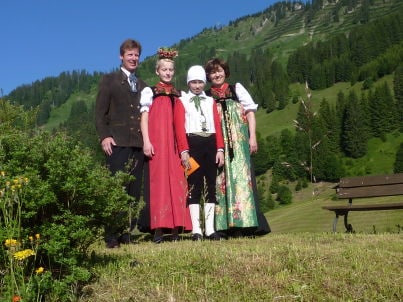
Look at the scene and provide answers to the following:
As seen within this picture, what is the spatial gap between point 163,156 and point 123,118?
760 millimetres

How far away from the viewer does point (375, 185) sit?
9.27 meters

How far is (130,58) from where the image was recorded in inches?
273

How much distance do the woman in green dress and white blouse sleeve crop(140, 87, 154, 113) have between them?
1080mm

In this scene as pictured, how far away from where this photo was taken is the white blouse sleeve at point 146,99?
6918 mm

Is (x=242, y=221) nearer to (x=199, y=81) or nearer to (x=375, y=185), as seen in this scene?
(x=199, y=81)

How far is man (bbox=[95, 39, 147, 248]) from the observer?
6.80 m

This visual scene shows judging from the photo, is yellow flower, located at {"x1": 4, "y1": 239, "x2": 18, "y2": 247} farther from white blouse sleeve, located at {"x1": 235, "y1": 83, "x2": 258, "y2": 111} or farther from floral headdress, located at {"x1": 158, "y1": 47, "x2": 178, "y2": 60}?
white blouse sleeve, located at {"x1": 235, "y1": 83, "x2": 258, "y2": 111}

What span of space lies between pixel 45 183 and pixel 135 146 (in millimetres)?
3494

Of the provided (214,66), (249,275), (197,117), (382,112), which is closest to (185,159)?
(197,117)

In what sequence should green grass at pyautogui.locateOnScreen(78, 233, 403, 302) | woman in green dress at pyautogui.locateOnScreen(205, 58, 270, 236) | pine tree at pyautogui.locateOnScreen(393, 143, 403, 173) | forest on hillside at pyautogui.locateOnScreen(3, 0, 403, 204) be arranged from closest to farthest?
green grass at pyautogui.locateOnScreen(78, 233, 403, 302) < woman in green dress at pyautogui.locateOnScreen(205, 58, 270, 236) < pine tree at pyautogui.locateOnScreen(393, 143, 403, 173) < forest on hillside at pyautogui.locateOnScreen(3, 0, 403, 204)

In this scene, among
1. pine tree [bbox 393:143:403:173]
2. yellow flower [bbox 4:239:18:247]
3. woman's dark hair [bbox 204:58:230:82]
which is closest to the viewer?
yellow flower [bbox 4:239:18:247]

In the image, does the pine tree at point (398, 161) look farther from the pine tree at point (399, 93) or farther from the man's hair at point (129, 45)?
the man's hair at point (129, 45)

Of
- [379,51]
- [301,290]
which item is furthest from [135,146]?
[379,51]

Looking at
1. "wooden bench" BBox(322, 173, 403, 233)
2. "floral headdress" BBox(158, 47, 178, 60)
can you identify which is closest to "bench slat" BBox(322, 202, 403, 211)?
"wooden bench" BBox(322, 173, 403, 233)
